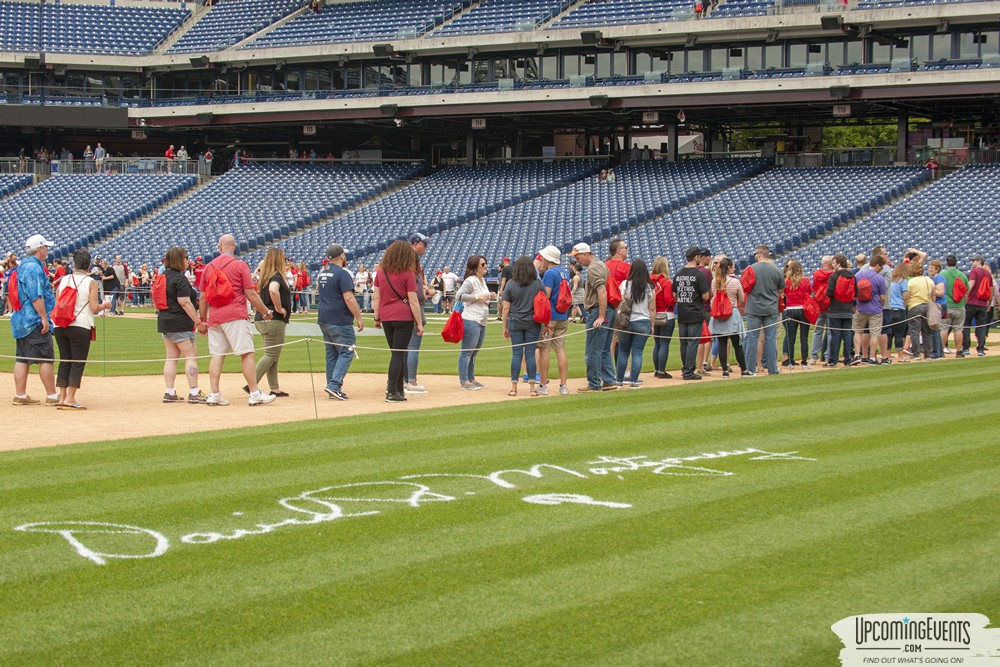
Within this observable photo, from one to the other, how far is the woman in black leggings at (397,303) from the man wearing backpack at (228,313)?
4.93 feet

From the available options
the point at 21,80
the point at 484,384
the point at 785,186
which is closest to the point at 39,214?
the point at 21,80

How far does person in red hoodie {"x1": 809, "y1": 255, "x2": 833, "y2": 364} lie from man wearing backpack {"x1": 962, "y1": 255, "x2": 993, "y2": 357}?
10.5 ft

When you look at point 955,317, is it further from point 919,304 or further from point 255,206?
point 255,206

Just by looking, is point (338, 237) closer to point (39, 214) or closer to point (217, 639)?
point (39, 214)

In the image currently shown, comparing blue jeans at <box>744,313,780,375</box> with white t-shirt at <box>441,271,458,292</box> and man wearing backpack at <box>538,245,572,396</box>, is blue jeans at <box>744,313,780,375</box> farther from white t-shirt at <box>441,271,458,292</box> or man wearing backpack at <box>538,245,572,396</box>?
white t-shirt at <box>441,271,458,292</box>

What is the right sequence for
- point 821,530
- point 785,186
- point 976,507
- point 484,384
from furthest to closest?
1. point 785,186
2. point 484,384
3. point 976,507
4. point 821,530

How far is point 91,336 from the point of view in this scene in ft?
47.1

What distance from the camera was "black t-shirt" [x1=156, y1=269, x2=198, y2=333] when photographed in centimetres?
1464

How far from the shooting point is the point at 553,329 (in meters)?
15.8

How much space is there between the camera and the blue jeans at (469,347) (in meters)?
16.5

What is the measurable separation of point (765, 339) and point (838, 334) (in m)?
2.14

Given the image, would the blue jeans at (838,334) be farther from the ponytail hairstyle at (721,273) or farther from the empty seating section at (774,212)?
the empty seating section at (774,212)

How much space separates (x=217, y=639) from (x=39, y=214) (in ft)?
164

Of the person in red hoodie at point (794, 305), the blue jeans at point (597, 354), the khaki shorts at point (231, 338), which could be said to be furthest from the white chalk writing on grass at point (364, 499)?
the person in red hoodie at point (794, 305)
